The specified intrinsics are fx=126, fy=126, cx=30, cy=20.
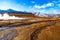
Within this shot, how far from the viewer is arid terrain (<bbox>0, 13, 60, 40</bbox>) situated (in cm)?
170

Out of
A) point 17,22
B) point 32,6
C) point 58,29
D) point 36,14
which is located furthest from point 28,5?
point 58,29

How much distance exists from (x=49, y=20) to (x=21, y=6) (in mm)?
472

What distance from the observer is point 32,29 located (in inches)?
69.5

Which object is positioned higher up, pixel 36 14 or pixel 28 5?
pixel 28 5

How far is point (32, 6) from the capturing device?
1910mm

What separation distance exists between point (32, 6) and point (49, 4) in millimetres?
258

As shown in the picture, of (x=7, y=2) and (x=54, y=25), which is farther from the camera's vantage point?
(x=7, y=2)

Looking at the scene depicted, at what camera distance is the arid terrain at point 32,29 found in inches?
66.8

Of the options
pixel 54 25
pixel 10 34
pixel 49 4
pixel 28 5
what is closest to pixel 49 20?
pixel 54 25

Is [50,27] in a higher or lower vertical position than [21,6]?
lower

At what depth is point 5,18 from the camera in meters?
1.85

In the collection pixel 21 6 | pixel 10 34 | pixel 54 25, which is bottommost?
pixel 10 34

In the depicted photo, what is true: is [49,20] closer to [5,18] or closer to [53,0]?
[53,0]

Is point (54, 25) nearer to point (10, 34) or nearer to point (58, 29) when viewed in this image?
point (58, 29)
